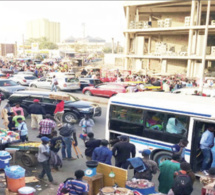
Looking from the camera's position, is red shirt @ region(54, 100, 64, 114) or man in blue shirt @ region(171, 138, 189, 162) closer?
man in blue shirt @ region(171, 138, 189, 162)

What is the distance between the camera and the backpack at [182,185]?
5.77 m

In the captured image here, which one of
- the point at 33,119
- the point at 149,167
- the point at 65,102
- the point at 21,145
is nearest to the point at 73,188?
the point at 149,167

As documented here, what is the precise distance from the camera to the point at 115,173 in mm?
6809

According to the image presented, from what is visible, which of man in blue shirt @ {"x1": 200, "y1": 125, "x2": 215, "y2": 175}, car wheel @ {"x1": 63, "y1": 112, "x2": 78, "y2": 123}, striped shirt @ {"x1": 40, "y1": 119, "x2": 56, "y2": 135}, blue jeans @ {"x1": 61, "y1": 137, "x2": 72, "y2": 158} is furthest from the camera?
car wheel @ {"x1": 63, "y1": 112, "x2": 78, "y2": 123}

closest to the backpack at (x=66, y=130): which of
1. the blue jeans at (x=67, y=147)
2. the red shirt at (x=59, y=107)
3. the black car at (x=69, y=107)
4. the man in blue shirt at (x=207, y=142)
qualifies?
the blue jeans at (x=67, y=147)

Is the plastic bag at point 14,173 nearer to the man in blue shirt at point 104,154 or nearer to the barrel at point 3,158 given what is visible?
the barrel at point 3,158

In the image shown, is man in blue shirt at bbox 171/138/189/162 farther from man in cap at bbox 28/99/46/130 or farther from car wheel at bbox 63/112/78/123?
car wheel at bbox 63/112/78/123

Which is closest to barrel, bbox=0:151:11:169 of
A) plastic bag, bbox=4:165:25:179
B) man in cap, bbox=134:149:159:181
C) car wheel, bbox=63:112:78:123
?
plastic bag, bbox=4:165:25:179

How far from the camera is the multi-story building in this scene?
35656mm

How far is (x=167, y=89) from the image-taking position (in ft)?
78.2

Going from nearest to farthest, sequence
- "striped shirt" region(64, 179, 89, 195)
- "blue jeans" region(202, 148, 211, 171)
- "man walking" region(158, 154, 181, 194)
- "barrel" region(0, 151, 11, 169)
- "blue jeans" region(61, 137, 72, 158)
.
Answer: "striped shirt" region(64, 179, 89, 195) < "man walking" region(158, 154, 181, 194) < "barrel" region(0, 151, 11, 169) < "blue jeans" region(202, 148, 211, 171) < "blue jeans" region(61, 137, 72, 158)

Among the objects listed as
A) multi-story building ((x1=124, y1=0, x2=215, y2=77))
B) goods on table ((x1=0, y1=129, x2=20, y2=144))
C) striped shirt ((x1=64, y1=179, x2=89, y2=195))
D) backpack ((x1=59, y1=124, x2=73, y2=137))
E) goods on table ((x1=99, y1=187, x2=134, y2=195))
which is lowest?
goods on table ((x1=99, y1=187, x2=134, y2=195))

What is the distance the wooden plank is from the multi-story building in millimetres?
30588

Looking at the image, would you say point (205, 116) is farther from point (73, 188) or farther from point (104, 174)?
point (73, 188)
